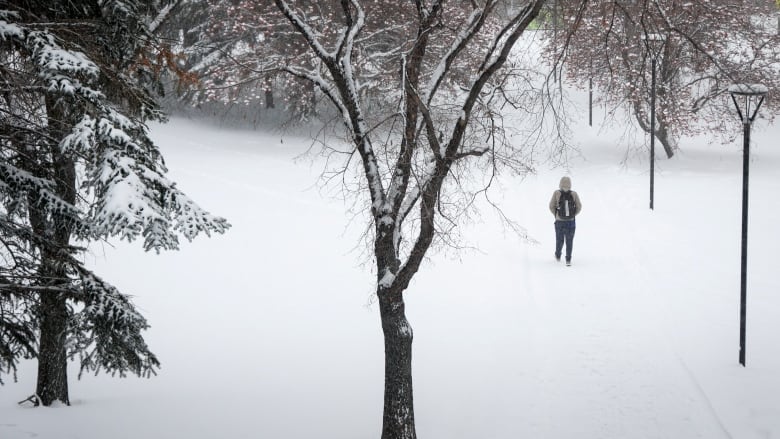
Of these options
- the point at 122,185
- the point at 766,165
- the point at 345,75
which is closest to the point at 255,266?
the point at 345,75

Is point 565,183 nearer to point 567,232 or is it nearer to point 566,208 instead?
point 566,208

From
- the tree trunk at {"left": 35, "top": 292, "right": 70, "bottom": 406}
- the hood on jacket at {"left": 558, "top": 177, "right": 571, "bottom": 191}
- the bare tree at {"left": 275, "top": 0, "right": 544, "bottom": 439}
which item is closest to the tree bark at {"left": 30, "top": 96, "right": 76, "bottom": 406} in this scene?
the tree trunk at {"left": 35, "top": 292, "right": 70, "bottom": 406}

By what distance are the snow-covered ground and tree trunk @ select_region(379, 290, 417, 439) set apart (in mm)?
968

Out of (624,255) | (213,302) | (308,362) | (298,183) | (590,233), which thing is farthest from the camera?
(298,183)

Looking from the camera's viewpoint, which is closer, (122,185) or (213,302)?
(122,185)

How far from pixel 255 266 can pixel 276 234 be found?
7.58 feet

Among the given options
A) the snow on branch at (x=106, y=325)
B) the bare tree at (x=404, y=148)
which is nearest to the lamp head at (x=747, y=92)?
the bare tree at (x=404, y=148)

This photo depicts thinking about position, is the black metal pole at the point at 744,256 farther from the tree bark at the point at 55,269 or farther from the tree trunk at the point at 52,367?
the tree trunk at the point at 52,367

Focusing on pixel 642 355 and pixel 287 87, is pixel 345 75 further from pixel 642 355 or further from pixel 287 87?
pixel 287 87

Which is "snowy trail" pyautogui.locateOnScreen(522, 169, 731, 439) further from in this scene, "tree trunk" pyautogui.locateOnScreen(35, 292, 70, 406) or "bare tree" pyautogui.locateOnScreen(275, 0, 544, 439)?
"tree trunk" pyautogui.locateOnScreen(35, 292, 70, 406)

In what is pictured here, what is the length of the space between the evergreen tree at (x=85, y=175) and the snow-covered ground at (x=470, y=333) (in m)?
1.98

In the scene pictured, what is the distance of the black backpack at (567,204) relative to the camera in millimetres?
15344

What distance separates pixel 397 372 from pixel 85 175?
13.2ft

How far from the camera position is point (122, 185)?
237 inches
